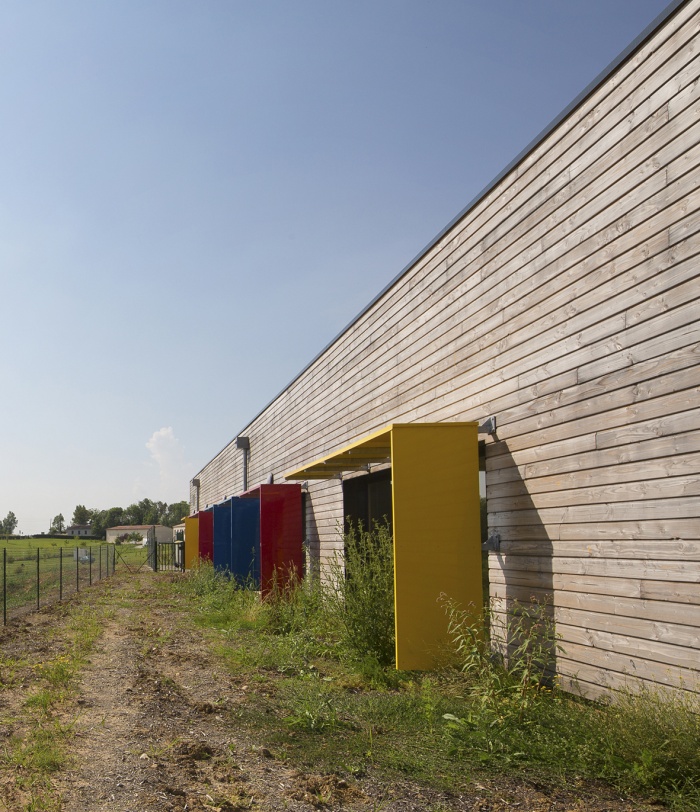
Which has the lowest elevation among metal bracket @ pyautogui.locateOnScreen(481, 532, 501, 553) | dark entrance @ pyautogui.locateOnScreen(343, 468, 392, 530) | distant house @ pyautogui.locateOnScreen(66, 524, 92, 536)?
distant house @ pyautogui.locateOnScreen(66, 524, 92, 536)

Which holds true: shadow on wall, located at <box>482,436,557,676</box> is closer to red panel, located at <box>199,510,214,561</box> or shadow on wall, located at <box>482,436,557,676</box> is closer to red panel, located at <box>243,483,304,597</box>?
red panel, located at <box>243,483,304,597</box>

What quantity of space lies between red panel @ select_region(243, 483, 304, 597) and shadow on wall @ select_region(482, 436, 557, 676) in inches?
263

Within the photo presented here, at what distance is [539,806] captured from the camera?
362 centimetres

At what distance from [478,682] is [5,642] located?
7350 millimetres

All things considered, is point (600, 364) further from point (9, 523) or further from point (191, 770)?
point (9, 523)

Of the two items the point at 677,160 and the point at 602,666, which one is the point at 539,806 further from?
the point at 677,160

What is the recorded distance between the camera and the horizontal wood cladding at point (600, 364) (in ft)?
14.4

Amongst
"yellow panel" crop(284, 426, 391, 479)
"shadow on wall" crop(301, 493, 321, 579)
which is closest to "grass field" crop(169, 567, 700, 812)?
"yellow panel" crop(284, 426, 391, 479)

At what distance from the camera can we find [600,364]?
5.15 m

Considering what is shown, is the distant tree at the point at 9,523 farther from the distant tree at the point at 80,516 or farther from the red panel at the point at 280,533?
the red panel at the point at 280,533

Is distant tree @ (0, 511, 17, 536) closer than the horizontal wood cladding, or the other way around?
the horizontal wood cladding

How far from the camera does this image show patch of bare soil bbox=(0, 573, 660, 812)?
12.3 ft

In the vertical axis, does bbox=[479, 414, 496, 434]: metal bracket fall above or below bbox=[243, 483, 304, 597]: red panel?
above

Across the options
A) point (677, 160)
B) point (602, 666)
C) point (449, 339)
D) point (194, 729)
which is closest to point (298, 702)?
point (194, 729)
